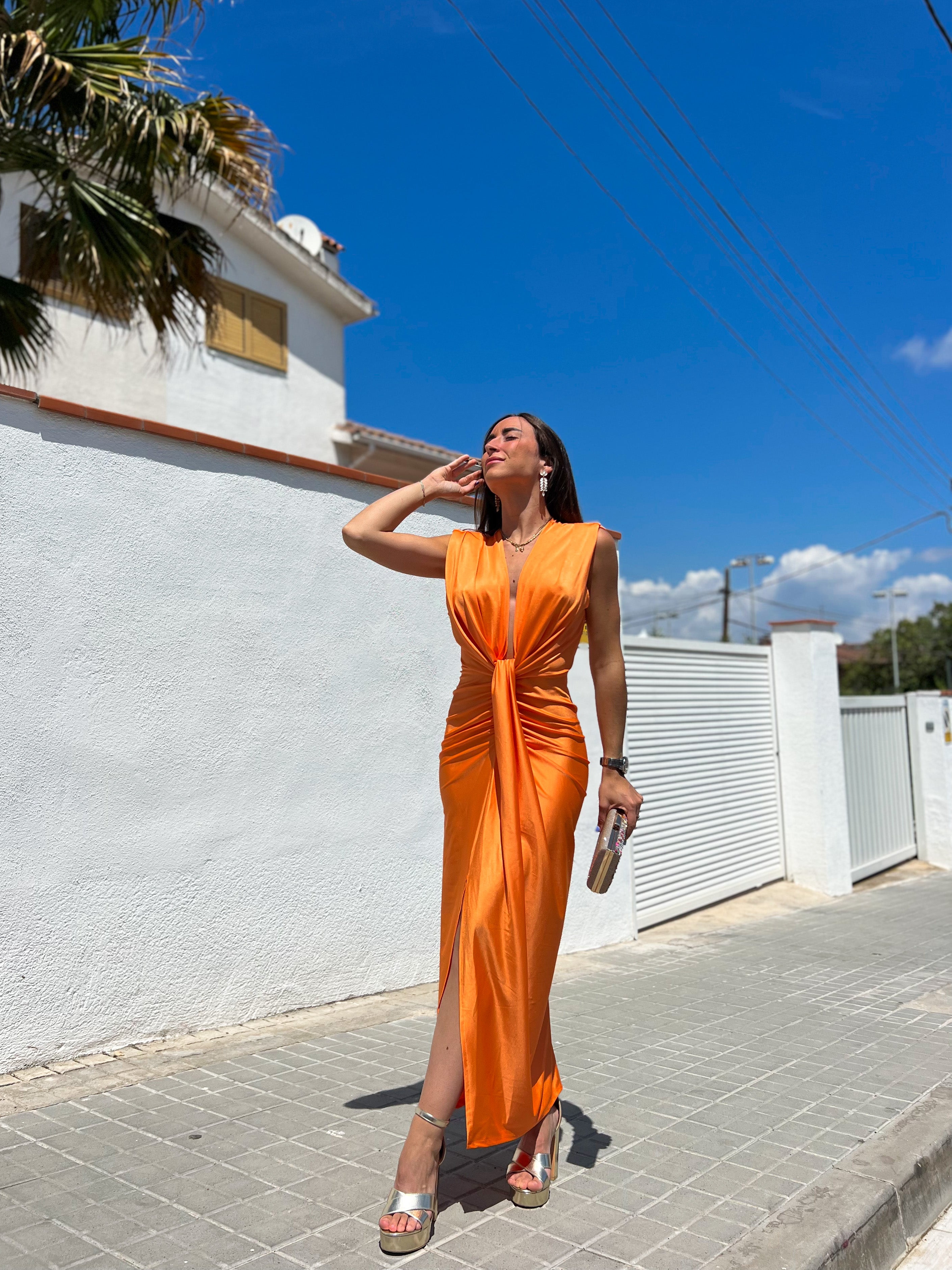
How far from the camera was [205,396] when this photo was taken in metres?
13.2

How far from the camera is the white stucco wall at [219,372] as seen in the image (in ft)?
38.1

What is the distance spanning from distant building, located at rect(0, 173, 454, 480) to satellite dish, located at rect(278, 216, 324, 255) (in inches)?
0.9

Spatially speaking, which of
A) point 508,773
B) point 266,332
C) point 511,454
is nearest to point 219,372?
point 266,332

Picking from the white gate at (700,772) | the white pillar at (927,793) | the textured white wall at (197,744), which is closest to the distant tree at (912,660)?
the white pillar at (927,793)

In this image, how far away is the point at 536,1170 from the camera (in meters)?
2.98

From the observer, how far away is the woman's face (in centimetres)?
312

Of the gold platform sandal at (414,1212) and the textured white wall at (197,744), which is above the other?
the textured white wall at (197,744)

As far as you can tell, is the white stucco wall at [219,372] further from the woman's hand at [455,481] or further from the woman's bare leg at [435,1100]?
the woman's bare leg at [435,1100]

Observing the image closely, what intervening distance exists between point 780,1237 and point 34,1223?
6.39 feet

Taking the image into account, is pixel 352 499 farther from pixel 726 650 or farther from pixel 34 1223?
pixel 726 650

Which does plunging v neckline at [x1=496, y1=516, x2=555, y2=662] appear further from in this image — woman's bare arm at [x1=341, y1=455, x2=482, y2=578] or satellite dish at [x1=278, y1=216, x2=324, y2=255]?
satellite dish at [x1=278, y1=216, x2=324, y2=255]

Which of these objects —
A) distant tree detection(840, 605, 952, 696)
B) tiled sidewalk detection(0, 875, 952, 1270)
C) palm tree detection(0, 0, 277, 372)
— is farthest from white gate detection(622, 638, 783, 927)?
distant tree detection(840, 605, 952, 696)

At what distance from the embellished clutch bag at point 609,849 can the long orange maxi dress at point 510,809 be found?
10cm

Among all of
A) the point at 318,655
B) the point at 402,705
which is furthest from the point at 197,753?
the point at 402,705
